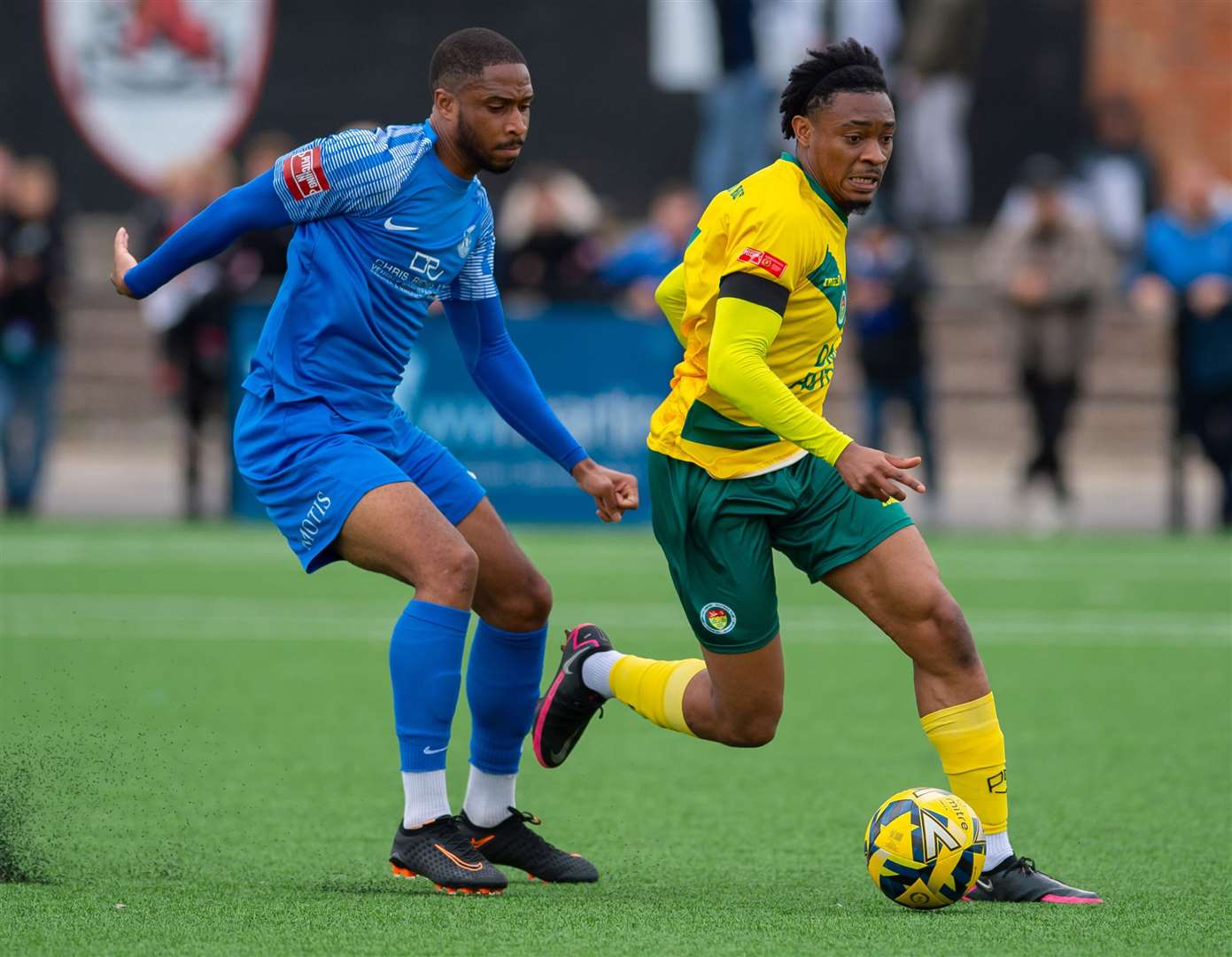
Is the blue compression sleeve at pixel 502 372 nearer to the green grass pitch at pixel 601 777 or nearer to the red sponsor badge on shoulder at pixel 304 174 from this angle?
the red sponsor badge on shoulder at pixel 304 174

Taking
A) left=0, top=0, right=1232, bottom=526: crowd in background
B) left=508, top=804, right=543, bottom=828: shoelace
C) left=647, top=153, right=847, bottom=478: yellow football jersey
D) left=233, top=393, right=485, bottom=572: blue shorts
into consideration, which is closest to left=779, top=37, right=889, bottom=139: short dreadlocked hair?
left=647, top=153, right=847, bottom=478: yellow football jersey

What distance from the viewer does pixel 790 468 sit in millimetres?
5984

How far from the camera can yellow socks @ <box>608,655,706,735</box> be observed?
6.30m

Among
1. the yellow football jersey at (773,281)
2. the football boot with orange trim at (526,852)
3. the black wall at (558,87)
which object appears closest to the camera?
the yellow football jersey at (773,281)

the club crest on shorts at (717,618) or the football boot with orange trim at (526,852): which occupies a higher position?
the club crest on shorts at (717,618)

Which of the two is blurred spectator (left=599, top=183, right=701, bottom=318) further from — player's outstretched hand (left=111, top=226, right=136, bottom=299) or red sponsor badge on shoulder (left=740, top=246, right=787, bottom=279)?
red sponsor badge on shoulder (left=740, top=246, right=787, bottom=279)

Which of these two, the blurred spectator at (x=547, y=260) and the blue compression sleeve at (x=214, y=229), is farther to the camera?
the blurred spectator at (x=547, y=260)

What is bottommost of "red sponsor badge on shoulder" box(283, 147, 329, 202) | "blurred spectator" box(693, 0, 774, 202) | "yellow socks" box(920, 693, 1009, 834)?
"yellow socks" box(920, 693, 1009, 834)

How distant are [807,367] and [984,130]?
50.9 feet

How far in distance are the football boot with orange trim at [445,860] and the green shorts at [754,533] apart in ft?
2.85

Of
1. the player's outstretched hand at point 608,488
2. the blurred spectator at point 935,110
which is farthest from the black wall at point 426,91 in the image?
the player's outstretched hand at point 608,488

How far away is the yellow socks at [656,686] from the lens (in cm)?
630

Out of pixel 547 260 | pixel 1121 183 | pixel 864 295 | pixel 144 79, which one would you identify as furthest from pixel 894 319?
pixel 144 79

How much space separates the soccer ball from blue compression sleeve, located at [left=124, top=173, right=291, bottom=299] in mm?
2291
